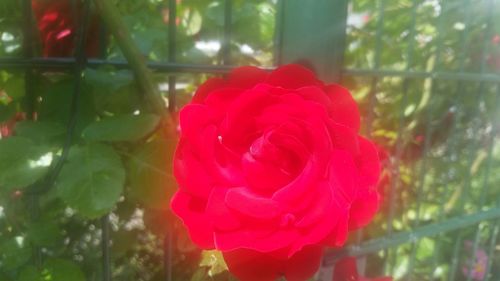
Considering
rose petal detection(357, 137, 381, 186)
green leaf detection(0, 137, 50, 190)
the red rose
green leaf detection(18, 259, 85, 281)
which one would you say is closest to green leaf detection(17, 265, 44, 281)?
green leaf detection(18, 259, 85, 281)

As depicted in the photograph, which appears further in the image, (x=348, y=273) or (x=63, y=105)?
(x=348, y=273)

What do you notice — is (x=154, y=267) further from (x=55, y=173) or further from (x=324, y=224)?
(x=324, y=224)

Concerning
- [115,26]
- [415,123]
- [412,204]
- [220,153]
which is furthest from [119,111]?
[412,204]

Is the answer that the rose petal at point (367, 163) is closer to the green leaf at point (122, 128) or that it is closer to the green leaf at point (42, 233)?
the green leaf at point (122, 128)

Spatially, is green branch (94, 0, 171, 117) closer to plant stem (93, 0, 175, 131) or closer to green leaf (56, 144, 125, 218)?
plant stem (93, 0, 175, 131)

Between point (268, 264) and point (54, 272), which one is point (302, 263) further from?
point (54, 272)

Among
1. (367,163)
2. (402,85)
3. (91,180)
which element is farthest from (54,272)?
(402,85)
